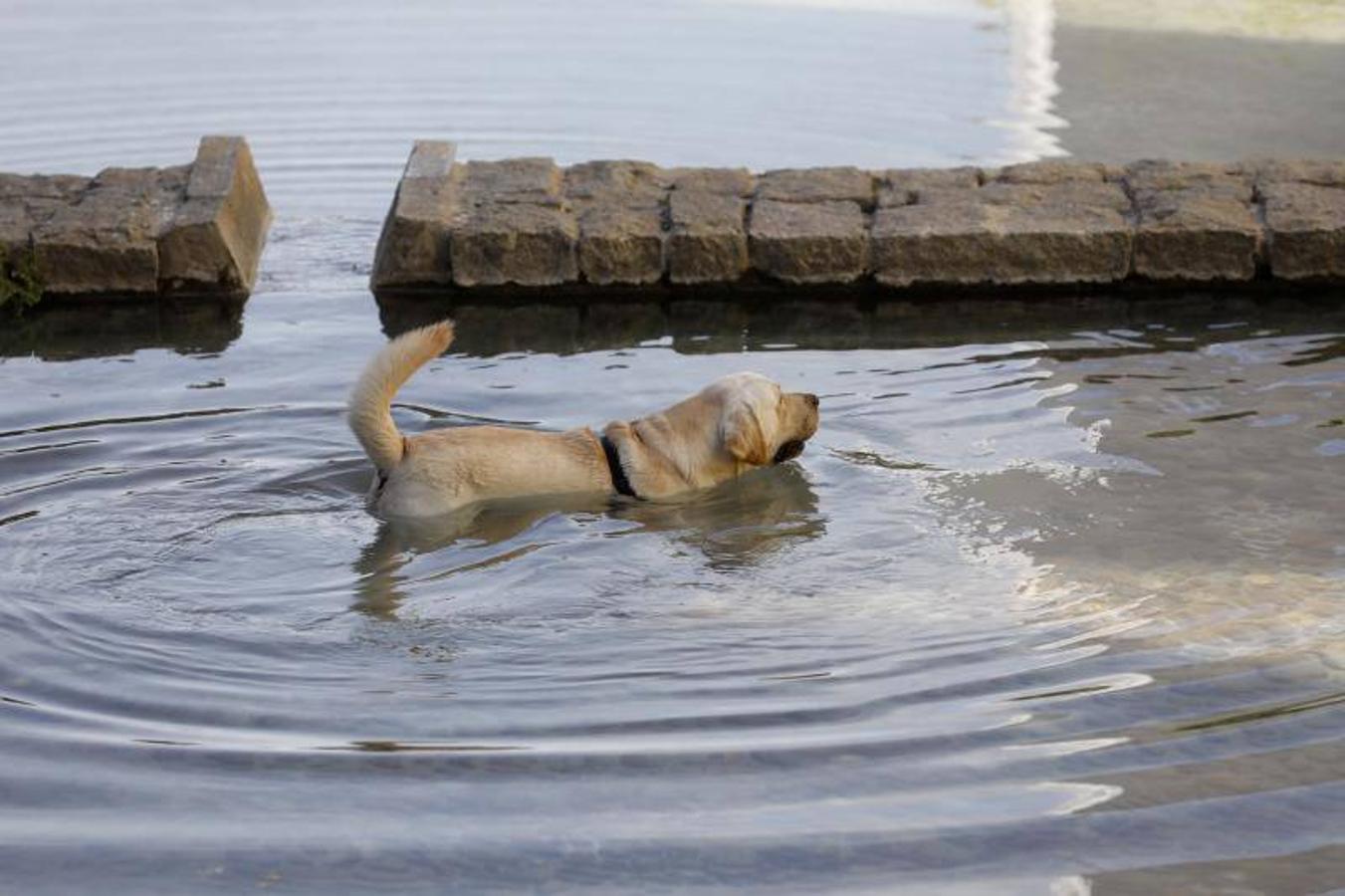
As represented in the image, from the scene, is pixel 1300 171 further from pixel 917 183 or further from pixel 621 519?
pixel 621 519

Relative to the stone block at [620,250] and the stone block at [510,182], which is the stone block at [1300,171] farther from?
the stone block at [510,182]

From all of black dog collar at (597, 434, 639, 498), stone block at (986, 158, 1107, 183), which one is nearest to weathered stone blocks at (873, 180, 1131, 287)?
stone block at (986, 158, 1107, 183)

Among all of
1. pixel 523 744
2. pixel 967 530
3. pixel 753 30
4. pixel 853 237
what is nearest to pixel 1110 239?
pixel 853 237

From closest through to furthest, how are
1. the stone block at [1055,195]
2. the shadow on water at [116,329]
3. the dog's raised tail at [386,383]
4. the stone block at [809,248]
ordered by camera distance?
the dog's raised tail at [386,383]
the shadow on water at [116,329]
the stone block at [809,248]
the stone block at [1055,195]

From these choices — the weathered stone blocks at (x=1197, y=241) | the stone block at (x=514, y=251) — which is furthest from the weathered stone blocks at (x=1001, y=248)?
the stone block at (x=514, y=251)

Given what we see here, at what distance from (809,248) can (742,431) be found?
238 cm

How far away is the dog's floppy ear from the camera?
6961 millimetres

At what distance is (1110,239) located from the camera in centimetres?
911

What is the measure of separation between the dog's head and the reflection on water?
181 mm

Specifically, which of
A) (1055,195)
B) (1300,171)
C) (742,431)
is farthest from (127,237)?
(1300,171)

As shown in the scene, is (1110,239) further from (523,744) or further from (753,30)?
(753,30)

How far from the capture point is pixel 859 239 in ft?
30.0

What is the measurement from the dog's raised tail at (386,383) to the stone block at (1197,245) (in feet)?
12.7

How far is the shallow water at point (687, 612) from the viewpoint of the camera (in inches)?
182
